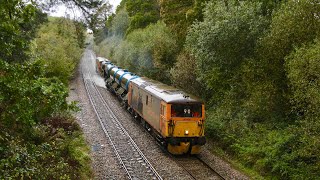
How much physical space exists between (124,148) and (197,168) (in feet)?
13.6

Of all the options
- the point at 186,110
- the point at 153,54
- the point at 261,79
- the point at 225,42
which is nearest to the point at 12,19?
the point at 186,110

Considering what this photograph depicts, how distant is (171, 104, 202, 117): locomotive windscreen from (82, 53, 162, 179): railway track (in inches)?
94.6

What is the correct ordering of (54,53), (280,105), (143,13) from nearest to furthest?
(280,105) < (54,53) < (143,13)

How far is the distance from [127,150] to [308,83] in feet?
28.5

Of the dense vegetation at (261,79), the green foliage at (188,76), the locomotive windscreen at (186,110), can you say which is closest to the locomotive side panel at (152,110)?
the locomotive windscreen at (186,110)

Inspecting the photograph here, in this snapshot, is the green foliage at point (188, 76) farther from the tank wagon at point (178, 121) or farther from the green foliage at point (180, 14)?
the tank wagon at point (178, 121)

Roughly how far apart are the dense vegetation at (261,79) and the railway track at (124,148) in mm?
4163

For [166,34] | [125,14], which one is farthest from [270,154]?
[125,14]

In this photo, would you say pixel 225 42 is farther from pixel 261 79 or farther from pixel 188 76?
pixel 188 76

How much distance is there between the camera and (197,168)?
1527 centimetres

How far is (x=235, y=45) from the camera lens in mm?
19875

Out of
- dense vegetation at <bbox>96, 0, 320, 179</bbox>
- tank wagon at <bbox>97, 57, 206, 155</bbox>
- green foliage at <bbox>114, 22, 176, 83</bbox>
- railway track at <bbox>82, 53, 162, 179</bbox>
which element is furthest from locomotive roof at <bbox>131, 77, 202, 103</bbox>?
green foliage at <bbox>114, 22, 176, 83</bbox>

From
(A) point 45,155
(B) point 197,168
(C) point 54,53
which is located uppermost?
(C) point 54,53

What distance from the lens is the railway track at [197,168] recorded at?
46.6ft
